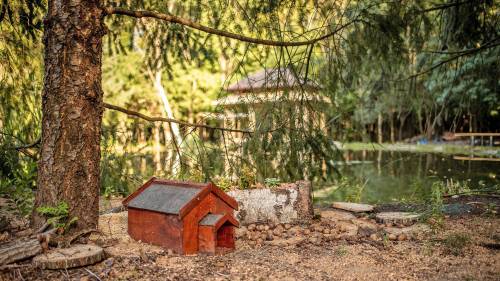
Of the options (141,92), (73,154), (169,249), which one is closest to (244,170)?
(169,249)

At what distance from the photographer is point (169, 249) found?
166 inches

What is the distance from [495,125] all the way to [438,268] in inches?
1254

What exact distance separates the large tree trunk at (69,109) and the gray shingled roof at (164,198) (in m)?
0.53

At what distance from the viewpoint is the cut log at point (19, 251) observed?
11.5ft

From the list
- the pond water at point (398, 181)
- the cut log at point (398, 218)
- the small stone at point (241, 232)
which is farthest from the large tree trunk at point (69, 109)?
the pond water at point (398, 181)

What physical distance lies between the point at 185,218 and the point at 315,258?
49.7 inches

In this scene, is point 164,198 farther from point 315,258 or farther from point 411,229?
point 411,229

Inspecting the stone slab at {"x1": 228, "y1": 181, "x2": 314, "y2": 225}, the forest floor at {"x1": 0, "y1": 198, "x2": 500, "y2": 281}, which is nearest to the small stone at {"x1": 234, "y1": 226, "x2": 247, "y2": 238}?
the forest floor at {"x1": 0, "y1": 198, "x2": 500, "y2": 281}

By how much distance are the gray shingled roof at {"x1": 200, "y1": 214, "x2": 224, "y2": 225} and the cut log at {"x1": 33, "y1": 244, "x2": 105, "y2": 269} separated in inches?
36.2

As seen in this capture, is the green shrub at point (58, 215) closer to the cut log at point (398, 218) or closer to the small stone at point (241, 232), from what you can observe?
the small stone at point (241, 232)

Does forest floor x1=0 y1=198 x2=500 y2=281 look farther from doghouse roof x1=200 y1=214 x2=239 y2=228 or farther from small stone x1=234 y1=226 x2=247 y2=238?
doghouse roof x1=200 y1=214 x2=239 y2=228

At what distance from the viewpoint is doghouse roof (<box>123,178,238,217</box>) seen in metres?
4.11

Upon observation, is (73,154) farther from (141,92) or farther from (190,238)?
(141,92)

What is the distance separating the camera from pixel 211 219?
420cm
